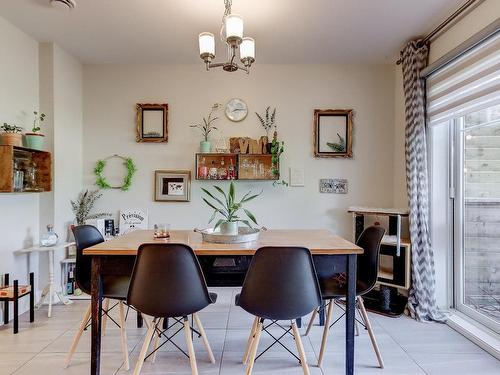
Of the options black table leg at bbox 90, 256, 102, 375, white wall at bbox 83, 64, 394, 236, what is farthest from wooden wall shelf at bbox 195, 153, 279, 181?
black table leg at bbox 90, 256, 102, 375

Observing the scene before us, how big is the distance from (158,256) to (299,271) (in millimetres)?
786

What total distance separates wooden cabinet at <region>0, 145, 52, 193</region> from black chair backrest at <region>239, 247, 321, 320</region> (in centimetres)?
228

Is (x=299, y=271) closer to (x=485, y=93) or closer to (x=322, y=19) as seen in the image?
(x=485, y=93)

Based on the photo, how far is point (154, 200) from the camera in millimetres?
3973

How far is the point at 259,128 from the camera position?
3.96m

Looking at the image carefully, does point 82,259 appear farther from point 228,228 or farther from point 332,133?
point 332,133

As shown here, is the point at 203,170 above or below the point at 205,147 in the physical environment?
below

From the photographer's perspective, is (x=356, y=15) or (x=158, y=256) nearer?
(x=158, y=256)

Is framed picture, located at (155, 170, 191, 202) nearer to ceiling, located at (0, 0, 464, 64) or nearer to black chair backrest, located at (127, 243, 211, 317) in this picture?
ceiling, located at (0, 0, 464, 64)

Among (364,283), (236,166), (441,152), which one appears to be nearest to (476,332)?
(364,283)

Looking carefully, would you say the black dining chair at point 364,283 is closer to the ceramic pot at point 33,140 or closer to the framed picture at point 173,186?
the framed picture at point 173,186

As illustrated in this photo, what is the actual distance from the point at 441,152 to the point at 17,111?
403 centimetres

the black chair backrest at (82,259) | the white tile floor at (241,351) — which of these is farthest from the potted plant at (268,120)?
the black chair backrest at (82,259)

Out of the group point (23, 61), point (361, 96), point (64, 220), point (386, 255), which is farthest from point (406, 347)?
point (23, 61)
